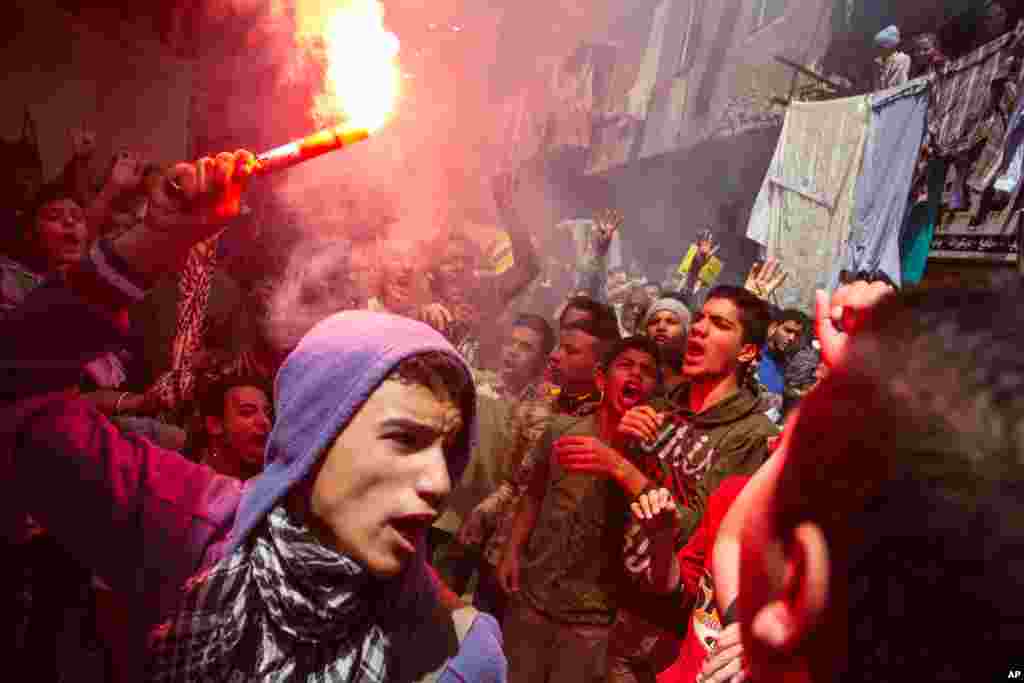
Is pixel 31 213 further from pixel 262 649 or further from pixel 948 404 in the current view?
pixel 948 404

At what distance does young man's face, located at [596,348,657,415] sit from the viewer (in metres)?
4.31

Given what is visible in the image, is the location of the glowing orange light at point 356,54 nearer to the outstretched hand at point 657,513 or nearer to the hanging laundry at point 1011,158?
the outstretched hand at point 657,513

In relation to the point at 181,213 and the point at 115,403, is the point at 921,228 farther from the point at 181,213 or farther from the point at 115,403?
the point at 115,403

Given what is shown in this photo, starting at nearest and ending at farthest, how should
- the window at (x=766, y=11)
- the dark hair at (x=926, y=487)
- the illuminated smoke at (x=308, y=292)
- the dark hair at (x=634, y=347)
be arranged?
the dark hair at (x=926, y=487), the dark hair at (x=634, y=347), the illuminated smoke at (x=308, y=292), the window at (x=766, y=11)

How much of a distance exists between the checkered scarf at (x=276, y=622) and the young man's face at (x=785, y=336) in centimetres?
569

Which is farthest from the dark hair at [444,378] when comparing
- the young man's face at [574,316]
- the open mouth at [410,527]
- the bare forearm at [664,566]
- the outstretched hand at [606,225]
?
the outstretched hand at [606,225]

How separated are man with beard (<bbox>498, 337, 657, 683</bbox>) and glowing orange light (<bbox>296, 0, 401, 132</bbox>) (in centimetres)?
203

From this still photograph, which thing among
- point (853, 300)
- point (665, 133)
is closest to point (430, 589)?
point (853, 300)

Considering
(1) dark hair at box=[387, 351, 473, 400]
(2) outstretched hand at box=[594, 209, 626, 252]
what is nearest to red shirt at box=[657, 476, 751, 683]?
(1) dark hair at box=[387, 351, 473, 400]

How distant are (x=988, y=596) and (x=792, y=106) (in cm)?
718

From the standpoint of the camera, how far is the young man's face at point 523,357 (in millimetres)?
5977

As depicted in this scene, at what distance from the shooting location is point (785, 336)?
658 cm

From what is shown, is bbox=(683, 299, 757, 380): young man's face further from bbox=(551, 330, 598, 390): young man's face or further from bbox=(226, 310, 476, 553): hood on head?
bbox=(226, 310, 476, 553): hood on head

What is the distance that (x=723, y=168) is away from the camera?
14031mm
